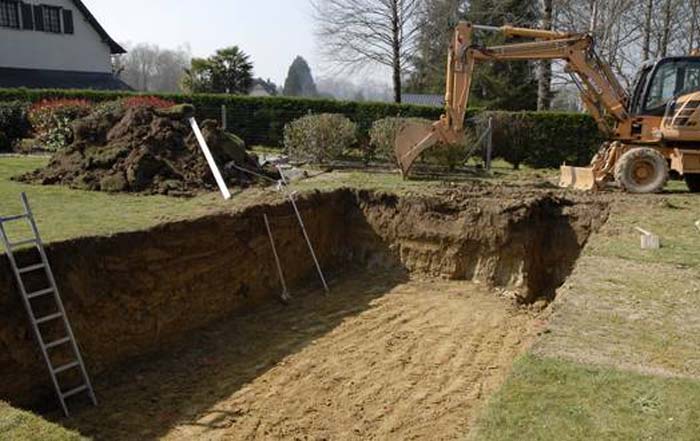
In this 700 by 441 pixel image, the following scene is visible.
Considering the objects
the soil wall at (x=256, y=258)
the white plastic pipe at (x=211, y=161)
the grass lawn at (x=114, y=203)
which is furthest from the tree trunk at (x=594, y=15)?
the white plastic pipe at (x=211, y=161)

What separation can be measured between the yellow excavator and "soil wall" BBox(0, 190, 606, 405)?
2358mm

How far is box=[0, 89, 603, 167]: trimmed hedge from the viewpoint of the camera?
1825cm

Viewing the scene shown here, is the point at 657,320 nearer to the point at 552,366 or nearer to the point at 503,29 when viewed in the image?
the point at 552,366

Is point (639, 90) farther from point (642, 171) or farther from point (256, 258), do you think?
point (256, 258)

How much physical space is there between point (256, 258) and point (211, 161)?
2978 millimetres

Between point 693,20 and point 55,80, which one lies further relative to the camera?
point 55,80

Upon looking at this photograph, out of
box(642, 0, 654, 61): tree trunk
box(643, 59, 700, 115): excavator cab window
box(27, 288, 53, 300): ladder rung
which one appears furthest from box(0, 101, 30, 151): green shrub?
box(642, 0, 654, 61): tree trunk

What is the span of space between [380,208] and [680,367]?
22.7 ft

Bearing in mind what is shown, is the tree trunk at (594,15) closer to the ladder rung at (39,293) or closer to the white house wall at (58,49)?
the ladder rung at (39,293)

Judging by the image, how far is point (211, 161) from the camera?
37.7 feet

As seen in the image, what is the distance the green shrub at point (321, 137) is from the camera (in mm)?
15734

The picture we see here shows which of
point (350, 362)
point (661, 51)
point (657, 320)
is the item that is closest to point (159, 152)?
point (350, 362)

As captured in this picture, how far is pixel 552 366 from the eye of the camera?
465cm

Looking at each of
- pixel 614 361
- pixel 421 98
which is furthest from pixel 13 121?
pixel 421 98
